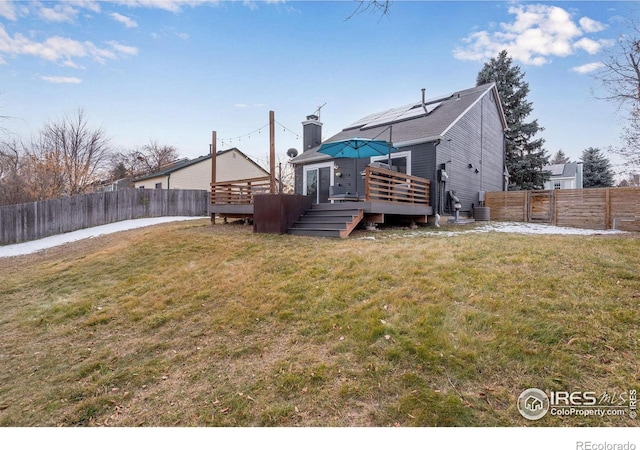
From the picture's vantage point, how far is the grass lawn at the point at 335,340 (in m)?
2.26

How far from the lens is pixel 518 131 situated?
18703 mm

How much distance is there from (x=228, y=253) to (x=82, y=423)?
4090mm

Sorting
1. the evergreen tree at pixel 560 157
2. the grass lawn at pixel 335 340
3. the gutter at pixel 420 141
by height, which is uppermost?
the evergreen tree at pixel 560 157

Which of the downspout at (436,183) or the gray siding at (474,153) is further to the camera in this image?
the gray siding at (474,153)

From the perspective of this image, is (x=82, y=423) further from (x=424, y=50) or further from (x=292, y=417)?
(x=424, y=50)

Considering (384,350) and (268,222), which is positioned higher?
(268,222)

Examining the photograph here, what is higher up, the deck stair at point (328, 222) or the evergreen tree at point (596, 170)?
the evergreen tree at point (596, 170)

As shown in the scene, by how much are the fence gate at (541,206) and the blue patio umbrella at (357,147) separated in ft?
21.0

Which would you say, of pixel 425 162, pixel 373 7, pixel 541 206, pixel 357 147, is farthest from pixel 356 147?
pixel 541 206

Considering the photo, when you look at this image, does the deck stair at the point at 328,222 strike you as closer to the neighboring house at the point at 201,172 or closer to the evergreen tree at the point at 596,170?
the neighboring house at the point at 201,172

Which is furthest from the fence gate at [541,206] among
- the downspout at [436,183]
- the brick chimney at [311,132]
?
the brick chimney at [311,132]

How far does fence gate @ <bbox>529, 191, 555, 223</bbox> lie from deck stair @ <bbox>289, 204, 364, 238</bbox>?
7939mm

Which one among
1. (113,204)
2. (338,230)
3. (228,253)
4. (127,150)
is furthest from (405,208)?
(127,150)

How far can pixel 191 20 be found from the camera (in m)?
7.06
